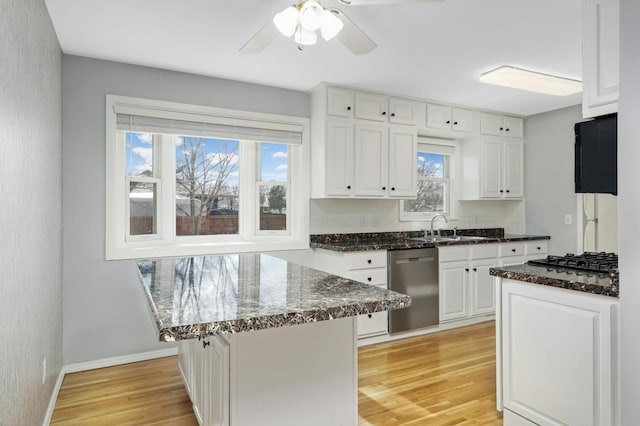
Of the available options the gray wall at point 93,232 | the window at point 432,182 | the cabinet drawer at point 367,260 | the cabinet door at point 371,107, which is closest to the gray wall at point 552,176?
the window at point 432,182

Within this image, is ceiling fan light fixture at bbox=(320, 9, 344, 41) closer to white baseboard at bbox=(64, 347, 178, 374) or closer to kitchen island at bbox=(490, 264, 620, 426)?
kitchen island at bbox=(490, 264, 620, 426)

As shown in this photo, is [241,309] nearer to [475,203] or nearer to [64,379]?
[64,379]


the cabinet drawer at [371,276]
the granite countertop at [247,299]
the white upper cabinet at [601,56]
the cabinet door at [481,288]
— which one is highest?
the white upper cabinet at [601,56]

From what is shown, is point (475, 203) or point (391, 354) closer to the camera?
point (391, 354)

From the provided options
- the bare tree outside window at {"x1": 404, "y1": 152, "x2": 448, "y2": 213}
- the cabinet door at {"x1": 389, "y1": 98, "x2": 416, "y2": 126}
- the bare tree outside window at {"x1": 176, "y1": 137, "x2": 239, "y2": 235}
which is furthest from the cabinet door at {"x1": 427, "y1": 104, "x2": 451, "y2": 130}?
the bare tree outside window at {"x1": 176, "y1": 137, "x2": 239, "y2": 235}

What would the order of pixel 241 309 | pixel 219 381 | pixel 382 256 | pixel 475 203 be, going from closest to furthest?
pixel 241 309, pixel 219 381, pixel 382 256, pixel 475 203

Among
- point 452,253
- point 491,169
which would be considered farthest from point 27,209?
point 491,169

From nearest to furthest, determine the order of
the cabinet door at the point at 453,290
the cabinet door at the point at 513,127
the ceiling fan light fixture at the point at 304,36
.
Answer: the ceiling fan light fixture at the point at 304,36 → the cabinet door at the point at 453,290 → the cabinet door at the point at 513,127

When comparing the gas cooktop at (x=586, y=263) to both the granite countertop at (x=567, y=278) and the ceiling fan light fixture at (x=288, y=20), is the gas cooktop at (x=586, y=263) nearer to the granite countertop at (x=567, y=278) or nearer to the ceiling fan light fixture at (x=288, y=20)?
the granite countertop at (x=567, y=278)

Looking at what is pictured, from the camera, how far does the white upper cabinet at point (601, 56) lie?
1818mm

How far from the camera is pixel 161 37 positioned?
2711 mm

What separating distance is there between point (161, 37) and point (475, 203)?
13.2 ft

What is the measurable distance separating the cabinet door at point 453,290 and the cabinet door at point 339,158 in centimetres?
127

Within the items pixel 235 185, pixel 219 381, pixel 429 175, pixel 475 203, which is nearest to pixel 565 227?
pixel 475 203
